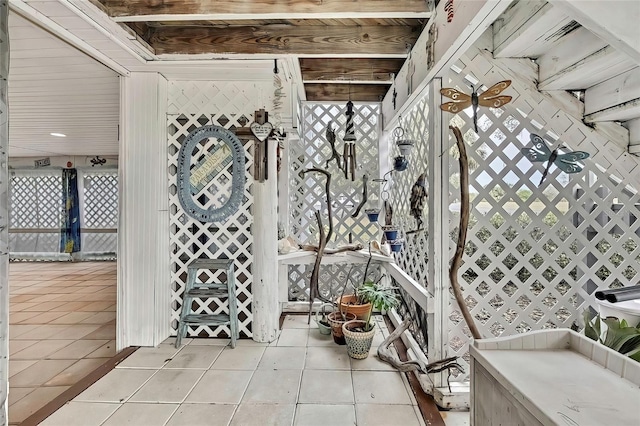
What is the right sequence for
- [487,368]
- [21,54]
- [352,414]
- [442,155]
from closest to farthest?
[487,368], [352,414], [442,155], [21,54]

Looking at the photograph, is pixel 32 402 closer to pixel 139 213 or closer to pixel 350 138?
pixel 139 213

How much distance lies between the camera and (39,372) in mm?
2201

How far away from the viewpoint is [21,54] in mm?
2246

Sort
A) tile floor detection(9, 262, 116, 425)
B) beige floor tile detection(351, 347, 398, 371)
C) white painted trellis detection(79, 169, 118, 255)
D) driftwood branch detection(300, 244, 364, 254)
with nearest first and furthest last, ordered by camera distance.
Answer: tile floor detection(9, 262, 116, 425)
beige floor tile detection(351, 347, 398, 371)
driftwood branch detection(300, 244, 364, 254)
white painted trellis detection(79, 169, 118, 255)

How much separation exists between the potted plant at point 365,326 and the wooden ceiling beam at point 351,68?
1949mm

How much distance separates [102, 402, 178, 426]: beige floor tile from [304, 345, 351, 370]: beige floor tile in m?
0.93

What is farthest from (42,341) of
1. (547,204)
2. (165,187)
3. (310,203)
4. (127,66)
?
(547,204)

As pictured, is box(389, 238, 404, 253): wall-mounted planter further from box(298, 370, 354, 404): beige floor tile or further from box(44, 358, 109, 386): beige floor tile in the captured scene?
box(44, 358, 109, 386): beige floor tile

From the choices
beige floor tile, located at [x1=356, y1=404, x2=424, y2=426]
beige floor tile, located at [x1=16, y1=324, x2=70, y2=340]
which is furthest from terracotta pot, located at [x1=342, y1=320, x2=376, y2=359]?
beige floor tile, located at [x1=16, y1=324, x2=70, y2=340]

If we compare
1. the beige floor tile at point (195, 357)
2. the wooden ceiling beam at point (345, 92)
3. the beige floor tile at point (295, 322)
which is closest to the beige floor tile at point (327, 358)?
the beige floor tile at point (295, 322)

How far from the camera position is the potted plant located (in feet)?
7.54

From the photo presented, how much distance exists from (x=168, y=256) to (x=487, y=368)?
2493mm

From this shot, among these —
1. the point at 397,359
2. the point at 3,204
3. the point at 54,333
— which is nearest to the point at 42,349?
the point at 54,333

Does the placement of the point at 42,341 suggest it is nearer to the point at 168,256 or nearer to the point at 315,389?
the point at 168,256
